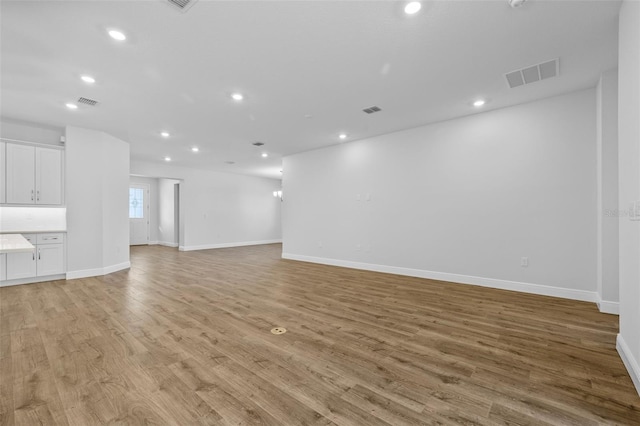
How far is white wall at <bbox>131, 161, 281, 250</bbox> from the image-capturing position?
927cm

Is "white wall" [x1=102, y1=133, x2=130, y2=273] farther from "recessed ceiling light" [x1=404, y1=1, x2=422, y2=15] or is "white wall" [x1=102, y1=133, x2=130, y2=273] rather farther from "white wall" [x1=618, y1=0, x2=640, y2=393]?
"white wall" [x1=618, y1=0, x2=640, y2=393]

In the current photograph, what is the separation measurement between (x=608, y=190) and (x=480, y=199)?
4.84 ft

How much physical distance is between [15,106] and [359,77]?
17.2 ft

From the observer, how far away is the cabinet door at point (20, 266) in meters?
4.58

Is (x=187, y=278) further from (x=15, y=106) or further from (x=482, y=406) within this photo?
(x=482, y=406)

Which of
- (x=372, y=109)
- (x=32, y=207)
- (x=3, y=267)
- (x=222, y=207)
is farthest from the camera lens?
(x=222, y=207)

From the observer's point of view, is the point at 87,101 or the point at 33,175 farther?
the point at 33,175

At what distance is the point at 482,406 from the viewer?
164 cm

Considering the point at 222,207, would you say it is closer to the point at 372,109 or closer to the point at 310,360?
the point at 372,109

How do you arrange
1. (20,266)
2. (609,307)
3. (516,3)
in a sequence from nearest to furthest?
(516,3), (609,307), (20,266)

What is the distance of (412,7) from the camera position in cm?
221

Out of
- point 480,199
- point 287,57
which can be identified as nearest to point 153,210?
point 287,57

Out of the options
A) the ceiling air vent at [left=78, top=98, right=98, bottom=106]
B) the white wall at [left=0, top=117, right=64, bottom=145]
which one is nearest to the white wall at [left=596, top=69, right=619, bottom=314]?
the ceiling air vent at [left=78, top=98, right=98, bottom=106]

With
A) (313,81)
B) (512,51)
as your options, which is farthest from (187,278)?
(512,51)
